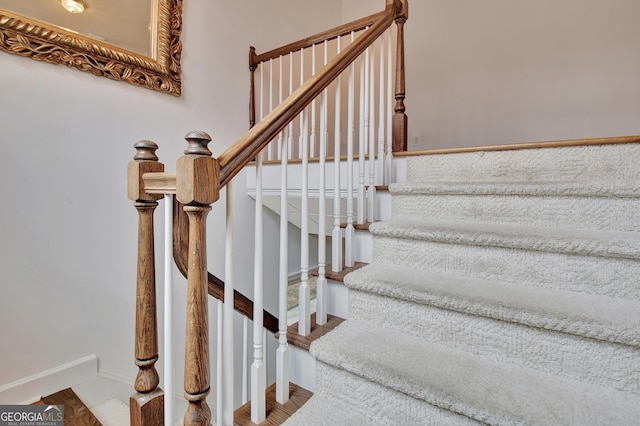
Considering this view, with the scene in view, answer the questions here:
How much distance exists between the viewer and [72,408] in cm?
129

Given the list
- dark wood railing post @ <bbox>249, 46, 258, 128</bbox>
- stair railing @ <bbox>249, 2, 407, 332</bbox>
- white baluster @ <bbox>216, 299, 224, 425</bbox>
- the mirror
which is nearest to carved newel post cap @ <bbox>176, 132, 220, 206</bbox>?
stair railing @ <bbox>249, 2, 407, 332</bbox>

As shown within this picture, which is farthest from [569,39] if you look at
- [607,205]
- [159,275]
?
[159,275]

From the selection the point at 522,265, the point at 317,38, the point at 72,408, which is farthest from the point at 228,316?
the point at 317,38

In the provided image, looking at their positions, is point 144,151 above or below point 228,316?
above

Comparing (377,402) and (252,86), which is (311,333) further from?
(252,86)

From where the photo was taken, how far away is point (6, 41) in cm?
125

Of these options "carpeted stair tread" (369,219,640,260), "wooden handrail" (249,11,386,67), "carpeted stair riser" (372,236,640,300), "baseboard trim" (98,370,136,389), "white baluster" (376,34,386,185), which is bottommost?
"baseboard trim" (98,370,136,389)

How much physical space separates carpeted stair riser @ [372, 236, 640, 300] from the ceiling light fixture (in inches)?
67.6

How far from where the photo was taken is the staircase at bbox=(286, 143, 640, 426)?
761 mm

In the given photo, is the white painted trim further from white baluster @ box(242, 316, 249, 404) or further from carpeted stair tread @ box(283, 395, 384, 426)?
carpeted stair tread @ box(283, 395, 384, 426)

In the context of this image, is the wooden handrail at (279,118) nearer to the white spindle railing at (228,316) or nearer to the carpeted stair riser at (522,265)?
the white spindle railing at (228,316)

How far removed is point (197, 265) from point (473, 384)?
742 mm

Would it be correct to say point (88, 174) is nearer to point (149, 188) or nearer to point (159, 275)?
point (159, 275)

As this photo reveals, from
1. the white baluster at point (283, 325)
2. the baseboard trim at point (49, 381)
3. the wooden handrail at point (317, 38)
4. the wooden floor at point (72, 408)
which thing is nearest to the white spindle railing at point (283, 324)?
the white baluster at point (283, 325)
